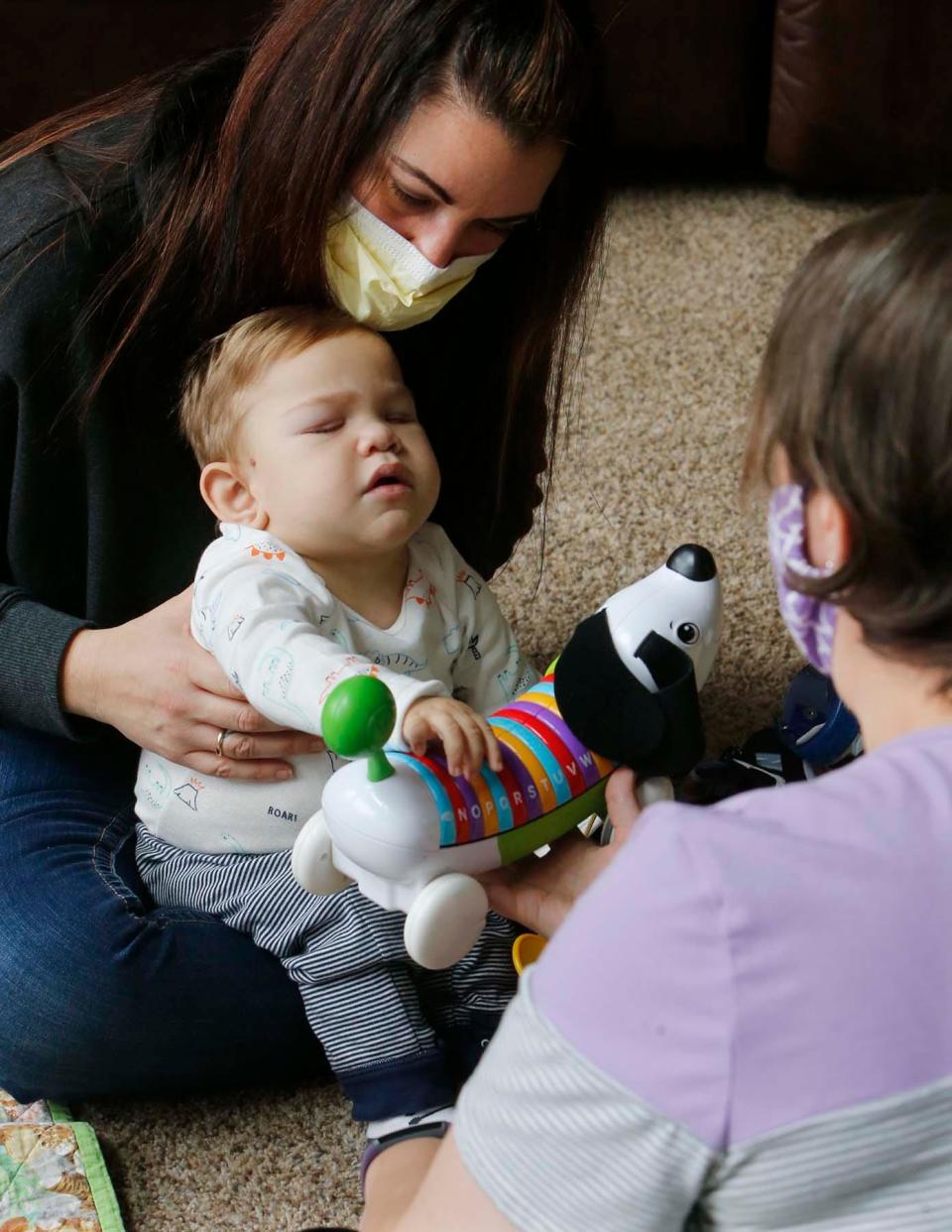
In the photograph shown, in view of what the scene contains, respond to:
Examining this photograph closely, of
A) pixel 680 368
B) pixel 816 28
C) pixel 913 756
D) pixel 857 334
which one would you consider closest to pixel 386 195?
pixel 857 334

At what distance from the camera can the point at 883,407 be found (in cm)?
57

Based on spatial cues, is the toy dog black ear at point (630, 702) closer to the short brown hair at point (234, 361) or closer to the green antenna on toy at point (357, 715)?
the green antenna on toy at point (357, 715)

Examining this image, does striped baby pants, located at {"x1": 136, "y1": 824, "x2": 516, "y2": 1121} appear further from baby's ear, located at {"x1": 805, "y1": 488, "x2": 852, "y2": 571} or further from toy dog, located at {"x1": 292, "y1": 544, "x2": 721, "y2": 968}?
baby's ear, located at {"x1": 805, "y1": 488, "x2": 852, "y2": 571}

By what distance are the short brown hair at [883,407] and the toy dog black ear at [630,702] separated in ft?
0.96

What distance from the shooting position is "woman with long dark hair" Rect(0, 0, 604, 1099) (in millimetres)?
942

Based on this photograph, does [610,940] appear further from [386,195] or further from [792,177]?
[792,177]

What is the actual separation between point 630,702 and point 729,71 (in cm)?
146

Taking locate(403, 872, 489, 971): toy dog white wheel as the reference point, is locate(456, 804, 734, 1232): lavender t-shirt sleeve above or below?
above

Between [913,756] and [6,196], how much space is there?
0.77 meters

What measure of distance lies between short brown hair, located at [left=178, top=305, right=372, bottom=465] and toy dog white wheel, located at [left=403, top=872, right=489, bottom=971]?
35 centimetres

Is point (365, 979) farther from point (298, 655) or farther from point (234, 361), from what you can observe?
point (234, 361)

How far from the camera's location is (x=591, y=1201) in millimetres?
529

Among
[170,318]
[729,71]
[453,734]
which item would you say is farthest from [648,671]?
[729,71]

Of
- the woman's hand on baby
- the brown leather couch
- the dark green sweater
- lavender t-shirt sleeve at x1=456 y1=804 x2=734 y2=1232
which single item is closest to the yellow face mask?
the dark green sweater
